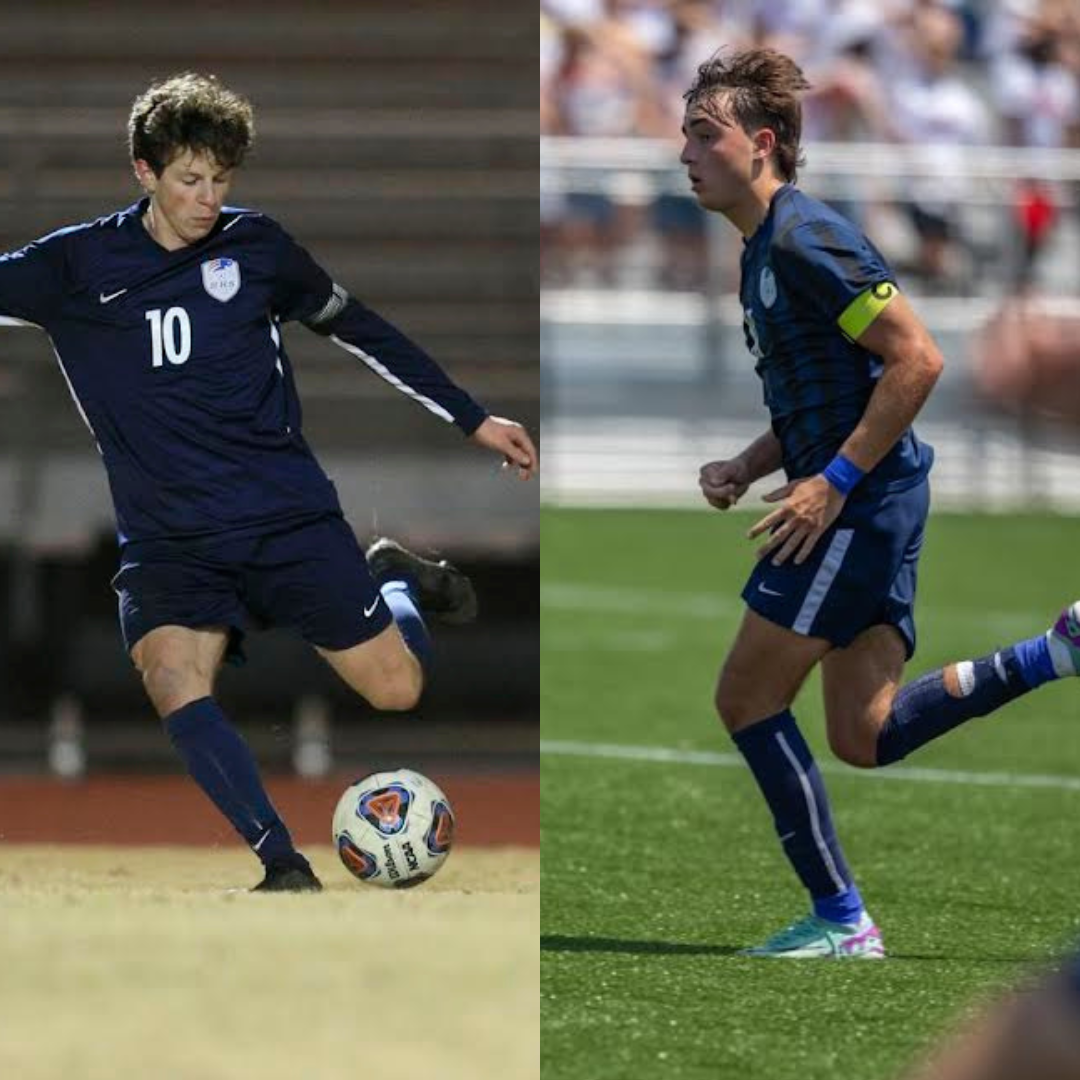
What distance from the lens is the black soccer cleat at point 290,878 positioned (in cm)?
616

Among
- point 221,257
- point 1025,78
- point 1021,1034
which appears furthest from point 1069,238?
point 1021,1034

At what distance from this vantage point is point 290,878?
6.18m

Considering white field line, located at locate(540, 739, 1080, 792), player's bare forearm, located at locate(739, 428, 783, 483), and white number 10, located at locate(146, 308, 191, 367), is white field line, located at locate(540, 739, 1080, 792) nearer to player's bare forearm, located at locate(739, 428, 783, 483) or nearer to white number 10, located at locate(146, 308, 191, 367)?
player's bare forearm, located at locate(739, 428, 783, 483)

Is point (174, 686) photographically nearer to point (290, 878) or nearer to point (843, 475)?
point (290, 878)

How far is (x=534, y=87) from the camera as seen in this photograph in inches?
585

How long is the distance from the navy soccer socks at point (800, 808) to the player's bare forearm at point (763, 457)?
1.88 ft

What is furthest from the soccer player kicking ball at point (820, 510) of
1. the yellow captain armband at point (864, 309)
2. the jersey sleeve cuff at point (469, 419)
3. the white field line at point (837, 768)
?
the white field line at point (837, 768)

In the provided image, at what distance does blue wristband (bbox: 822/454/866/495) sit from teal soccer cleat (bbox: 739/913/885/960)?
101 centimetres

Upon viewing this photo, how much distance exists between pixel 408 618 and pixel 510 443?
2.34ft

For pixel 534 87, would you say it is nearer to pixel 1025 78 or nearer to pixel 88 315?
pixel 1025 78

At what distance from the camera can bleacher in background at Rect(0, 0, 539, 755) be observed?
476 inches

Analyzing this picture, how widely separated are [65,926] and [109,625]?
5843 millimetres

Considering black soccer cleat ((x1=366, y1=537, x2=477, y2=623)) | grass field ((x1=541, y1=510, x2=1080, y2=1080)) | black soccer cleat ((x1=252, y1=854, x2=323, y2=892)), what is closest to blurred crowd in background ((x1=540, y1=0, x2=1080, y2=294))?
grass field ((x1=541, y1=510, x2=1080, y2=1080))

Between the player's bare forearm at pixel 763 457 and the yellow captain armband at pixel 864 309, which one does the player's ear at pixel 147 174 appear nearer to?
the player's bare forearm at pixel 763 457
